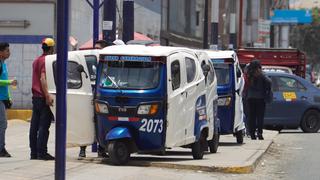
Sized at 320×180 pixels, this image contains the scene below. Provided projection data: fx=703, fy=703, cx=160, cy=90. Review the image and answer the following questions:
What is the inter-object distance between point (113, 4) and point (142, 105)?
3977 millimetres

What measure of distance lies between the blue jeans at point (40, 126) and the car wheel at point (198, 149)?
2.43 meters

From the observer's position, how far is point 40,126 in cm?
1123

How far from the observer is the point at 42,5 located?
2120 cm

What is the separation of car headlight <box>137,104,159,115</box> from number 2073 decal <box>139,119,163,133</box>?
0.41 feet

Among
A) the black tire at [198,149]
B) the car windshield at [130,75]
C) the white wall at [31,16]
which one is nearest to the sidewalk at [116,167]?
the black tire at [198,149]

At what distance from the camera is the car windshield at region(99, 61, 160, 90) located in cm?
1085

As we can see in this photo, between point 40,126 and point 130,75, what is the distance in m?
1.68

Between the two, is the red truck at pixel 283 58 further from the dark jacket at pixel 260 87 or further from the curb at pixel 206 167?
the curb at pixel 206 167

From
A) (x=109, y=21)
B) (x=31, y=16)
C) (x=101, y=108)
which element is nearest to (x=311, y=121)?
(x=109, y=21)

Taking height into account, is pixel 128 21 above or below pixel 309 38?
below

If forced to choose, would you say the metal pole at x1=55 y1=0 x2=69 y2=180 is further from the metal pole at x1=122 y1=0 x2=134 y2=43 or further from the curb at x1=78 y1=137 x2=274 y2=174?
the metal pole at x1=122 y1=0 x2=134 y2=43

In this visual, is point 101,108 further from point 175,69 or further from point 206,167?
point 206,167

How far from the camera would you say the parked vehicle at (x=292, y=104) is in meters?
20.1

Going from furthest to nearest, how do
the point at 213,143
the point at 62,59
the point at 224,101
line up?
the point at 224,101, the point at 213,143, the point at 62,59
